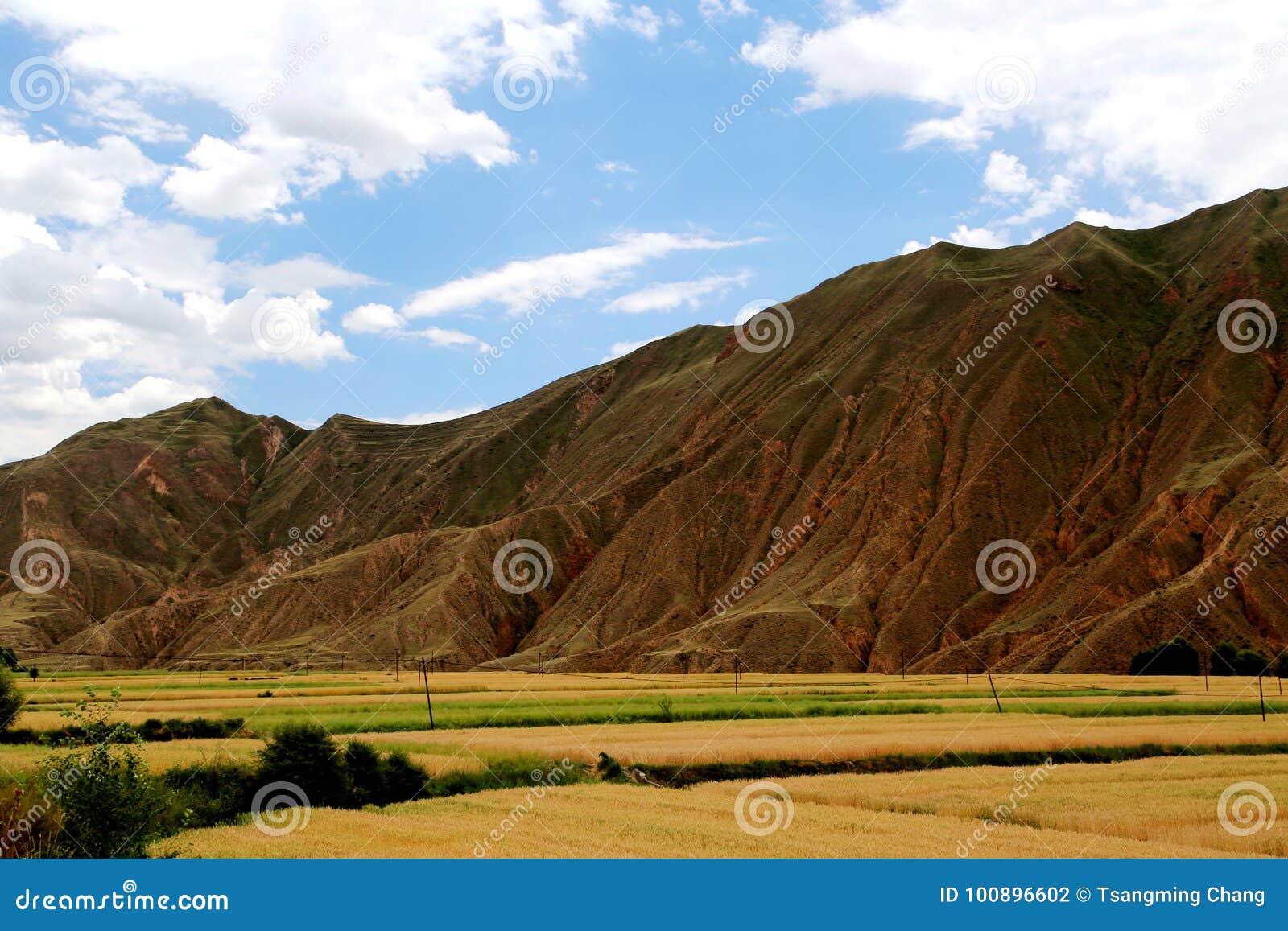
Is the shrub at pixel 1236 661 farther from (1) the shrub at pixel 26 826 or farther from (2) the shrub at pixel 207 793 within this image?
(1) the shrub at pixel 26 826

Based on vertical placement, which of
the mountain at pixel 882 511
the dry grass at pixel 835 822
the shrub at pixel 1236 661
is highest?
the mountain at pixel 882 511

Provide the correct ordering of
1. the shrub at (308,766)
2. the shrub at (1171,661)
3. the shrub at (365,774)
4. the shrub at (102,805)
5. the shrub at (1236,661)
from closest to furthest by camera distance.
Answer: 1. the shrub at (102,805)
2. the shrub at (308,766)
3. the shrub at (365,774)
4. the shrub at (1236,661)
5. the shrub at (1171,661)

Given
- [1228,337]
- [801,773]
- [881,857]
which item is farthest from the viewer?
[1228,337]

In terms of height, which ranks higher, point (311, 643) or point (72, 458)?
point (72, 458)

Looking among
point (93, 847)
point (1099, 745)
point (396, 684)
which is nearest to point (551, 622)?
point (396, 684)

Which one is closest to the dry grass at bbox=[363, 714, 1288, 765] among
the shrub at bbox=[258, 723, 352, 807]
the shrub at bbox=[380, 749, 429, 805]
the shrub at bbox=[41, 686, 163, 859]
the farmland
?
the farmland

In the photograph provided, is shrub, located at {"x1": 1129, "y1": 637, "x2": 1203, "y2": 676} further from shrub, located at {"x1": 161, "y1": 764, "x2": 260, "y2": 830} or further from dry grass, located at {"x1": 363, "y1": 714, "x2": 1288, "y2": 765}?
shrub, located at {"x1": 161, "y1": 764, "x2": 260, "y2": 830}

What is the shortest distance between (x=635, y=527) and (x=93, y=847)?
98993mm

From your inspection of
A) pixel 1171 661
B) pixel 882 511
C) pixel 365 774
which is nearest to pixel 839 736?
pixel 365 774

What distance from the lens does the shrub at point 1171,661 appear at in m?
65.5

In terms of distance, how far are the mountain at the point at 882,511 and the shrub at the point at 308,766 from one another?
2243 inches

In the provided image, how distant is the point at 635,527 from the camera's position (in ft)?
387

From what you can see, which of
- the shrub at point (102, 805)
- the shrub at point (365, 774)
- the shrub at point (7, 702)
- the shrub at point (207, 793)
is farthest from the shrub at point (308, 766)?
the shrub at point (7, 702)

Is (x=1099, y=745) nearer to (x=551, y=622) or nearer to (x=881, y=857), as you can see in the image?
(x=881, y=857)
